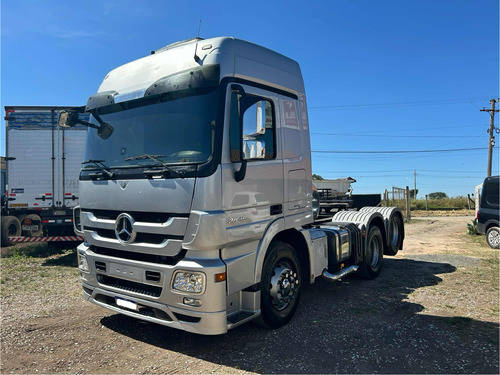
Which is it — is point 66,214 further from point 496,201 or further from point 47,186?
point 496,201

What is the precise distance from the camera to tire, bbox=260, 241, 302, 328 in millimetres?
4203

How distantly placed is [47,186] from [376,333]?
28.9 feet

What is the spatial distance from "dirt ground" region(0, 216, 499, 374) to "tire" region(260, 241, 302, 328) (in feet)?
0.64

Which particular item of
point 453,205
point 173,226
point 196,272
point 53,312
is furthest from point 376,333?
point 453,205

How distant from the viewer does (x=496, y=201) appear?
36.8 ft

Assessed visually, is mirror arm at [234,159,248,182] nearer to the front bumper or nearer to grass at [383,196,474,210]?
the front bumper

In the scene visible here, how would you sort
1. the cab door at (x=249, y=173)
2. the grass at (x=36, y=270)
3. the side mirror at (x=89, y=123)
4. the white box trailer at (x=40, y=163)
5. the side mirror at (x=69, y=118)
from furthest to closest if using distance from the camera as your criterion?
the white box trailer at (x=40, y=163) → the grass at (x=36, y=270) → the side mirror at (x=69, y=118) → the side mirror at (x=89, y=123) → the cab door at (x=249, y=173)

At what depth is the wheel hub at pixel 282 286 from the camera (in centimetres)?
432

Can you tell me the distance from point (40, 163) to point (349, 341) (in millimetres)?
8930

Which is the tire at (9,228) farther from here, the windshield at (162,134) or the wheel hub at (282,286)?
the wheel hub at (282,286)

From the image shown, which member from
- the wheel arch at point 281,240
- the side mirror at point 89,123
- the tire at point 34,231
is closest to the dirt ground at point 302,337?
the wheel arch at point 281,240

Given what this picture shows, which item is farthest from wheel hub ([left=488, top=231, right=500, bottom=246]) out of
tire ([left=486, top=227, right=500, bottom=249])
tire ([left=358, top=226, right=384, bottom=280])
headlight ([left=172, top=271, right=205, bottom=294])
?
headlight ([left=172, top=271, right=205, bottom=294])

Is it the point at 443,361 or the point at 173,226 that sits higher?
the point at 173,226

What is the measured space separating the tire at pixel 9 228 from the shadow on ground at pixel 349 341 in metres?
7.83
